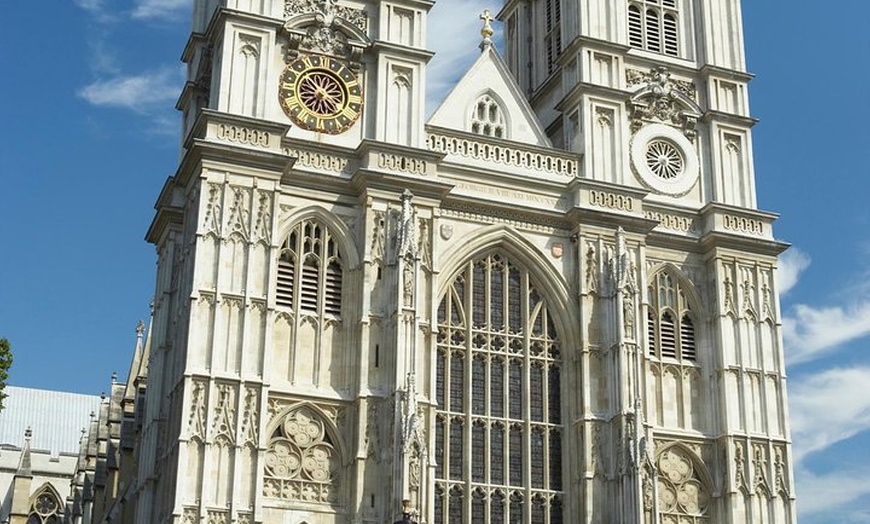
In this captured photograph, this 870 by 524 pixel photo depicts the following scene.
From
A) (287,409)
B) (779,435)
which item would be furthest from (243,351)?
(779,435)

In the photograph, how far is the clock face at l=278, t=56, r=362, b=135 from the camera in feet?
101

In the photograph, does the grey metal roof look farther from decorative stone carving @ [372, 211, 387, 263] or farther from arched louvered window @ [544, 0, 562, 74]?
decorative stone carving @ [372, 211, 387, 263]

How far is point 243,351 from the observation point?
27.4 metres

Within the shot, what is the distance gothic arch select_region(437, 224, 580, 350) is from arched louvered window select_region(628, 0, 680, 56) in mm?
7414

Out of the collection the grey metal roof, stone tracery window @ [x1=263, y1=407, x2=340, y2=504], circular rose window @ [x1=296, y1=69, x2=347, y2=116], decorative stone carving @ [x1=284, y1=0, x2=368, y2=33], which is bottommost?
stone tracery window @ [x1=263, y1=407, x2=340, y2=504]

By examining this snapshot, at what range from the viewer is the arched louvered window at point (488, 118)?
32938mm

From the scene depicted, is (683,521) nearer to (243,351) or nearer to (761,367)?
(761,367)

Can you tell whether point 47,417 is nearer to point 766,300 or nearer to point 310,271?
point 310,271

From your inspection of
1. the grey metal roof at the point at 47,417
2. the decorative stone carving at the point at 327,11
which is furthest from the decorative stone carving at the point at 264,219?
the grey metal roof at the point at 47,417

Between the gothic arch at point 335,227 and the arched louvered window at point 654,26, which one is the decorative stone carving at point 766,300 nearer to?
the arched louvered window at point 654,26

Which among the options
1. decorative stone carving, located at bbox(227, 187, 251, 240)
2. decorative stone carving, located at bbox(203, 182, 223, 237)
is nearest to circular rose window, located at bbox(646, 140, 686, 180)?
decorative stone carving, located at bbox(227, 187, 251, 240)

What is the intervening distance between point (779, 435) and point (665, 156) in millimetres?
7798

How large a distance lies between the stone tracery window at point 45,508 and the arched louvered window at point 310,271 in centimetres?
2785

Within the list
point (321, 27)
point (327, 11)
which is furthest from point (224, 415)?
point (327, 11)
